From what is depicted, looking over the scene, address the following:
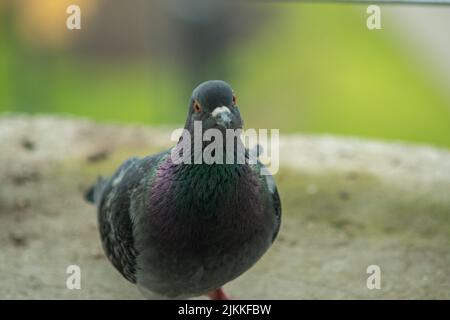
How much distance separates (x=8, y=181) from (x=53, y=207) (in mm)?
609

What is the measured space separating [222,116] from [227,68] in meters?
7.25

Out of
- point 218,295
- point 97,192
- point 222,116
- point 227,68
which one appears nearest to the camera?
point 222,116

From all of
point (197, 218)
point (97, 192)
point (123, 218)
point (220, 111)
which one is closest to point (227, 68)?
point (97, 192)

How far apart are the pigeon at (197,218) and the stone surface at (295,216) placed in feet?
2.81

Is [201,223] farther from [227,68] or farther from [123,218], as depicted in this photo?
[227,68]

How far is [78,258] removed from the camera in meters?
5.21

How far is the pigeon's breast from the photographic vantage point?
12.4 ft

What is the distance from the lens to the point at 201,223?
12.4 ft

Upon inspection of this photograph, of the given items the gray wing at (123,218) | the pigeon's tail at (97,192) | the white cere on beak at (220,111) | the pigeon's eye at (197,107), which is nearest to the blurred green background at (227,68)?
the pigeon's tail at (97,192)

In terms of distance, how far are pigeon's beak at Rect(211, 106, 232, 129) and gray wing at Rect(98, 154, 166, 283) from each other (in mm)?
683

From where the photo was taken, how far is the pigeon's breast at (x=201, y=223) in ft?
12.4

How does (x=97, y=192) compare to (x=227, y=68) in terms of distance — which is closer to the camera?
(x=97, y=192)
